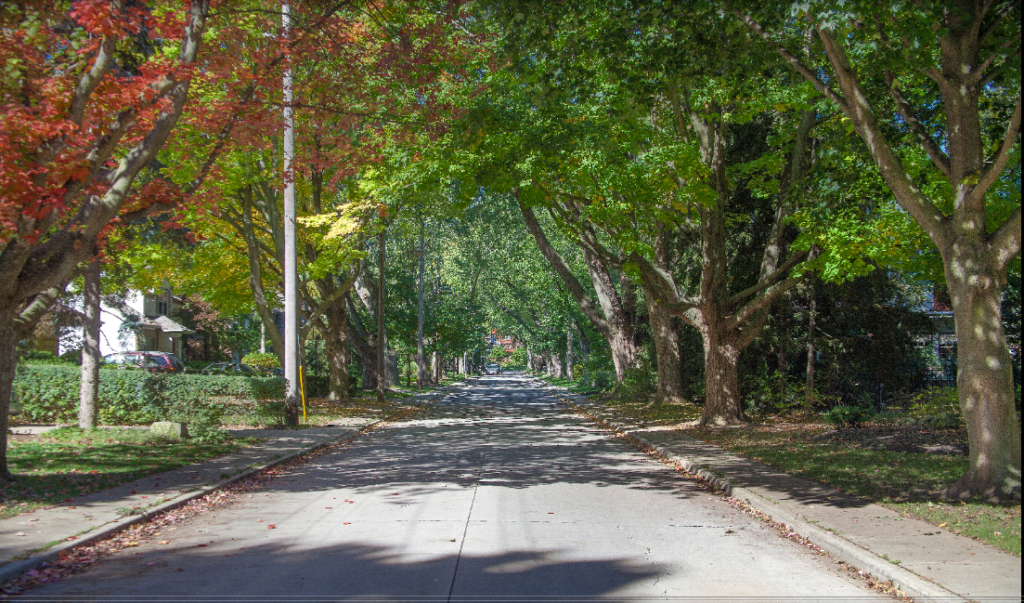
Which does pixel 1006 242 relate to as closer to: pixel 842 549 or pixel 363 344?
pixel 842 549

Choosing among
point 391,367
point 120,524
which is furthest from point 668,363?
point 391,367

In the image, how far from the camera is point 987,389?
8.20m

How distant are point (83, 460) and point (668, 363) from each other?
18.5 m

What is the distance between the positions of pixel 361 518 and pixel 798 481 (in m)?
6.01

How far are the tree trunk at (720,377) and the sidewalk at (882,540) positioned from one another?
22.9 ft

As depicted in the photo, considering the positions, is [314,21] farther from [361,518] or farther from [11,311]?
[361,518]

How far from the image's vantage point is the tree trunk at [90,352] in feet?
51.3

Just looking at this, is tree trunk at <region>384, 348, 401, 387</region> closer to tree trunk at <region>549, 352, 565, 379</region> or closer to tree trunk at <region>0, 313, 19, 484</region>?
tree trunk at <region>549, 352, 565, 379</region>

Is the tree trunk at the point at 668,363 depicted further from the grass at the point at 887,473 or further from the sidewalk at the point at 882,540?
the sidewalk at the point at 882,540

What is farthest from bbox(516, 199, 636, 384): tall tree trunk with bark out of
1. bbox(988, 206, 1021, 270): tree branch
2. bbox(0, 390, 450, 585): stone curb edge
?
bbox(988, 206, 1021, 270): tree branch

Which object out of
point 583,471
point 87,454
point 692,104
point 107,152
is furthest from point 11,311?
point 692,104

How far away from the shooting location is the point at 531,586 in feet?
18.1

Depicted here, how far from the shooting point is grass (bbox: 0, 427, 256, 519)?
8711 mm

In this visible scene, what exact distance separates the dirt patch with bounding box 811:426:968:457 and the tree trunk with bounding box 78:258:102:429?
1552 cm
